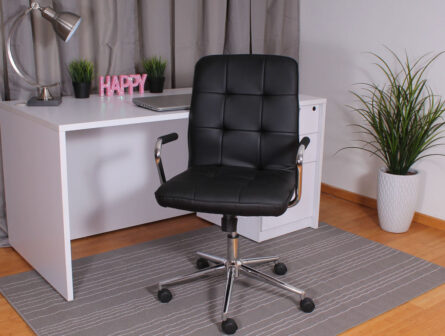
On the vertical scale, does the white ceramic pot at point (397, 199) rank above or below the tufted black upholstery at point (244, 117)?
below

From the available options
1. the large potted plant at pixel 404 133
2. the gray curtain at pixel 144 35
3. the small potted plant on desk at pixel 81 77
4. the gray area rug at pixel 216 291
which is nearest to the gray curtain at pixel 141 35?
the gray curtain at pixel 144 35

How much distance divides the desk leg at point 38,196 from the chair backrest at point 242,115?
0.58 metres

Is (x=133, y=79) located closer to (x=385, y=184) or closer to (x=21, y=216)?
(x=21, y=216)

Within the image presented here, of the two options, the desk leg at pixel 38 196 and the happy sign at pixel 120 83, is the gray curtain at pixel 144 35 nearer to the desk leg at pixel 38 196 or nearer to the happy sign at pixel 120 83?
the happy sign at pixel 120 83

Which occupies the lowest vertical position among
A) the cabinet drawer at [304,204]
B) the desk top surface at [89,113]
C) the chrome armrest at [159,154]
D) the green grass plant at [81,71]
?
the cabinet drawer at [304,204]

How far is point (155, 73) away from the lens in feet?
9.34

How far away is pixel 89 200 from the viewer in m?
2.77

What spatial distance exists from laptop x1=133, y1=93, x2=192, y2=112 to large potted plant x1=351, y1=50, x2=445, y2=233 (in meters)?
1.11

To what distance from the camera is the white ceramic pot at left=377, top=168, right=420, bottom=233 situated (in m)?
2.85

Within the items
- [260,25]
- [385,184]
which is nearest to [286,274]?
[385,184]

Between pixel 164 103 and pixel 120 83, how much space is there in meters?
0.48

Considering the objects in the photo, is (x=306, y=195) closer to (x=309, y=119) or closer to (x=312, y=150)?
(x=312, y=150)

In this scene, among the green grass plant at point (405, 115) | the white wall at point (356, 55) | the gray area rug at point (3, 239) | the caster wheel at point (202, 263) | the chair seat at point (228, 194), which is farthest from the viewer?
the white wall at point (356, 55)

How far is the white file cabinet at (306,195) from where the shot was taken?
9.02 ft
